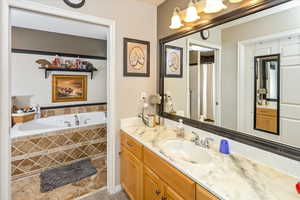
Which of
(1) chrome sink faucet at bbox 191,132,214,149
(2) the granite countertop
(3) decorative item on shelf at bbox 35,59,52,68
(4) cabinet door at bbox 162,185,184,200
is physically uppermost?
(3) decorative item on shelf at bbox 35,59,52,68

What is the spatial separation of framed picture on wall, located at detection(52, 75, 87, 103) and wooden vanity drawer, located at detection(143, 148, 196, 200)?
2860mm

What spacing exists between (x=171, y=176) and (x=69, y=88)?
129 inches

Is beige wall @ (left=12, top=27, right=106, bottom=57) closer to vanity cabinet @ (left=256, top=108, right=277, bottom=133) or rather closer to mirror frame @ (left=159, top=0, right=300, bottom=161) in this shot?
mirror frame @ (left=159, top=0, right=300, bottom=161)

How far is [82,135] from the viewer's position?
2.70m

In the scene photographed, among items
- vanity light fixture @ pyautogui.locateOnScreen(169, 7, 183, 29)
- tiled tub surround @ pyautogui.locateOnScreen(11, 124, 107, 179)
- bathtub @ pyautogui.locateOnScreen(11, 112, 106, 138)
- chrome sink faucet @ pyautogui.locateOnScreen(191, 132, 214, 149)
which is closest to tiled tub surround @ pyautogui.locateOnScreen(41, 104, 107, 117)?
bathtub @ pyautogui.locateOnScreen(11, 112, 106, 138)

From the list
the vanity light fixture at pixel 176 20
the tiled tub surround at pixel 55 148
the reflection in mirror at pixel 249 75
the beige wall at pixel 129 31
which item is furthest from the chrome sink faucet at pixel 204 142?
the tiled tub surround at pixel 55 148

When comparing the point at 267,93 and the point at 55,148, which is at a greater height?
the point at 267,93

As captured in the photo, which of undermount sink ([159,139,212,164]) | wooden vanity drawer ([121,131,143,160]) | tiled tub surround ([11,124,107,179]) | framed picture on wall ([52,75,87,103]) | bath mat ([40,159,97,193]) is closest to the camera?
undermount sink ([159,139,212,164])

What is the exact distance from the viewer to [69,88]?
352 centimetres

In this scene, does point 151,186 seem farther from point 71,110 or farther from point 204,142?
point 71,110

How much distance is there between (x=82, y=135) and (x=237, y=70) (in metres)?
2.55

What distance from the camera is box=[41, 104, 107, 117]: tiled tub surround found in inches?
129

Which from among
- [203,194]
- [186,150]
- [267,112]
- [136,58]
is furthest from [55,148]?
[267,112]

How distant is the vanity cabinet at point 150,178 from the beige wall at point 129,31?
0.92 ft
